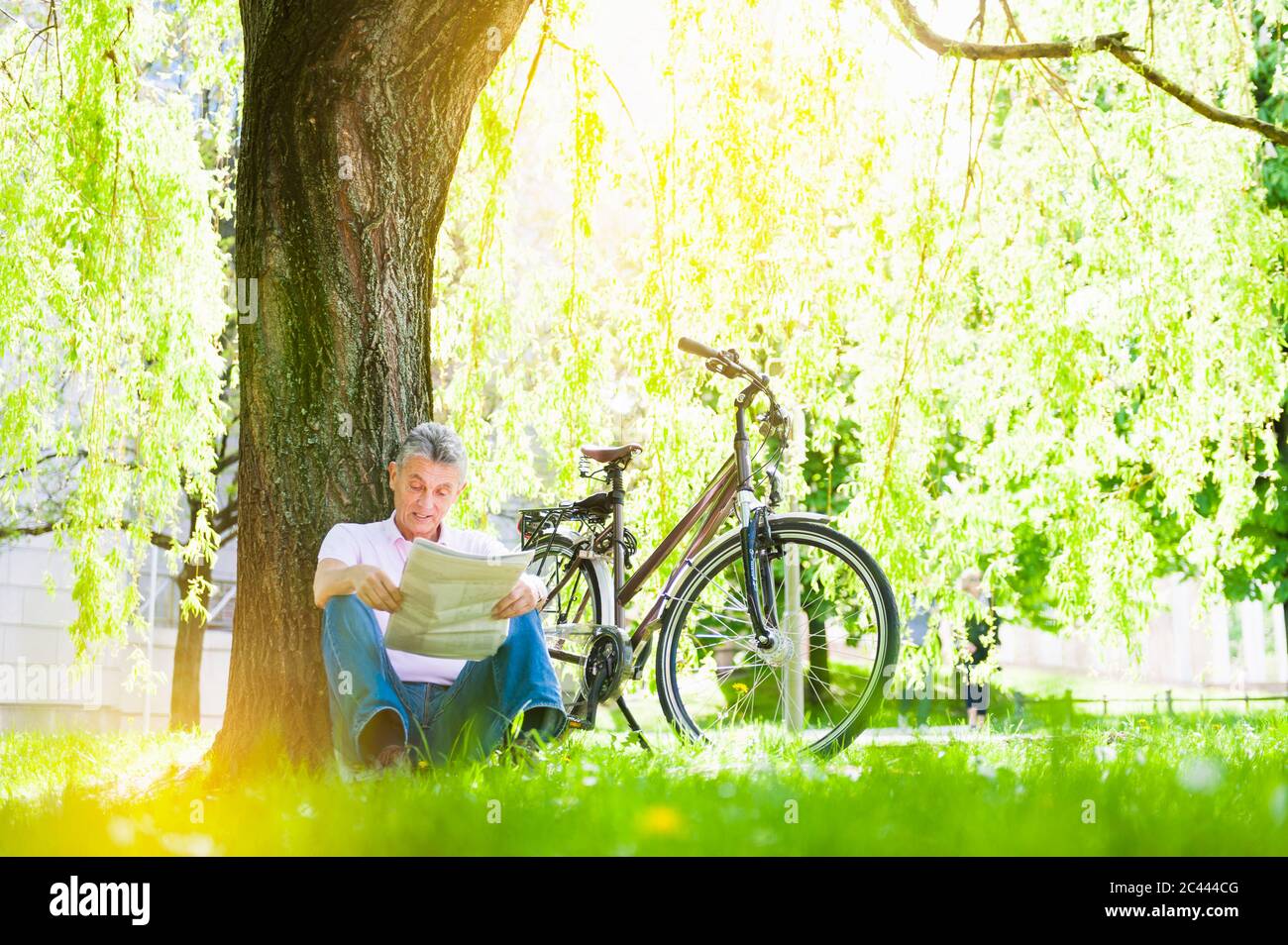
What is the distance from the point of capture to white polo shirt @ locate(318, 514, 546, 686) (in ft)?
10.6

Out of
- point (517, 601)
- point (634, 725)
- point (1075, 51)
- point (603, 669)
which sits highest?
point (1075, 51)

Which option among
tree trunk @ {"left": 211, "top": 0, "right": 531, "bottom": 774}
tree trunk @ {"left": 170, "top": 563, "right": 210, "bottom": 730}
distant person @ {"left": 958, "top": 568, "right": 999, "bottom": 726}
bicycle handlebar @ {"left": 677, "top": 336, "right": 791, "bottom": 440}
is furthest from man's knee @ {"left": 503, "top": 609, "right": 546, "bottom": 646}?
tree trunk @ {"left": 170, "top": 563, "right": 210, "bottom": 730}

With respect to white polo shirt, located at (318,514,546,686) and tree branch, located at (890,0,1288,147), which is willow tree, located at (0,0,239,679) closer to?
white polo shirt, located at (318,514,546,686)

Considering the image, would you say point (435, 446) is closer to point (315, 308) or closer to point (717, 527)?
point (315, 308)

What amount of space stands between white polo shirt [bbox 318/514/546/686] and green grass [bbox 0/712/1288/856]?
0.38 m

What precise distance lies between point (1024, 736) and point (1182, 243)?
2.35m

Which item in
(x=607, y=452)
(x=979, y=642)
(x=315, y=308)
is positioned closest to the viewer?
(x=315, y=308)

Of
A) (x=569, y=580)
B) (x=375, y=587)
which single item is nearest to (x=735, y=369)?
(x=569, y=580)

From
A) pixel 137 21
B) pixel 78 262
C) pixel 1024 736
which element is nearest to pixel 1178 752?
pixel 1024 736

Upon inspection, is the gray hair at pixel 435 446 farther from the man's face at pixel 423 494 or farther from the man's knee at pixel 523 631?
the man's knee at pixel 523 631

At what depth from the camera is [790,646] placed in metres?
3.82

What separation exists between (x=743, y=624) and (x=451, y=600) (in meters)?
1.33

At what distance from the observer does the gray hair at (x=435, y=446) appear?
10.9 ft

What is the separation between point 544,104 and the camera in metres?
6.24
